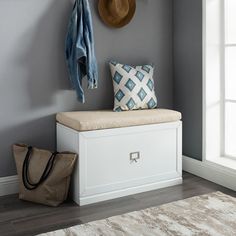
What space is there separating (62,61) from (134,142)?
2.93 ft

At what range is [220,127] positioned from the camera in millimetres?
3496

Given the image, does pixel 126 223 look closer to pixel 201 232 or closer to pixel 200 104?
pixel 201 232

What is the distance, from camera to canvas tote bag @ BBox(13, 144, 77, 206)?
281 cm

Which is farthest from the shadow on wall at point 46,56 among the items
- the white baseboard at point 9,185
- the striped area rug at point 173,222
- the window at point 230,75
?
the window at point 230,75

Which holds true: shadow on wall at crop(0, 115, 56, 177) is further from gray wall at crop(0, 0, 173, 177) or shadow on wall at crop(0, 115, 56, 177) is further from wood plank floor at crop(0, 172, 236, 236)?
wood plank floor at crop(0, 172, 236, 236)

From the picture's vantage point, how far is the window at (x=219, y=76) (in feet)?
11.0

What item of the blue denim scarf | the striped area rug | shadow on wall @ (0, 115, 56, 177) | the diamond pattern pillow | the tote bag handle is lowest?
the striped area rug

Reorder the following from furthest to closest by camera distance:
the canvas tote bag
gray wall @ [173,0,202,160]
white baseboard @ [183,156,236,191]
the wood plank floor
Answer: gray wall @ [173,0,202,160]
white baseboard @ [183,156,236,191]
the canvas tote bag
the wood plank floor

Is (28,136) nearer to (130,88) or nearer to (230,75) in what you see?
(130,88)

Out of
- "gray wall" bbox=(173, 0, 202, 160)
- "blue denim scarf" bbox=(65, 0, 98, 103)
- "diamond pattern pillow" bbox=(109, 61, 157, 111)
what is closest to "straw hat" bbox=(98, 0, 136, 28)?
"blue denim scarf" bbox=(65, 0, 98, 103)

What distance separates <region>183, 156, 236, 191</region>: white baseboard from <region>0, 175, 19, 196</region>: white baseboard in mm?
1547

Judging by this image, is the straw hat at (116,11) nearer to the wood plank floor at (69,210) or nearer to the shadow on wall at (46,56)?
the shadow on wall at (46,56)

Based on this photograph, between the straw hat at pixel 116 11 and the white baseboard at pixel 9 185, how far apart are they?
1508mm

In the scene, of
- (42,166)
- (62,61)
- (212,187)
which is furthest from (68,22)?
(212,187)
